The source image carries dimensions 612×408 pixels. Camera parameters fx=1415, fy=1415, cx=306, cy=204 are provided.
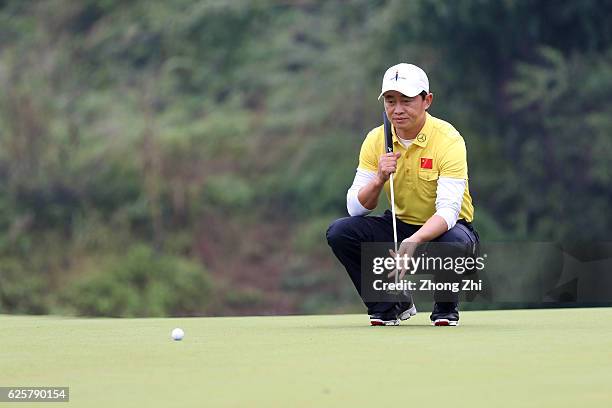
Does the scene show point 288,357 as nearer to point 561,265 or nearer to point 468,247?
point 468,247

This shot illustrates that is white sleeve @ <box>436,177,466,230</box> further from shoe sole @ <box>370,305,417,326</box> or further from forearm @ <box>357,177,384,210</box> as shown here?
shoe sole @ <box>370,305,417,326</box>

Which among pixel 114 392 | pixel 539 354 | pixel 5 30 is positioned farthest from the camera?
pixel 5 30

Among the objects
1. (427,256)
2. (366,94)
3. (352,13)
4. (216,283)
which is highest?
(352,13)

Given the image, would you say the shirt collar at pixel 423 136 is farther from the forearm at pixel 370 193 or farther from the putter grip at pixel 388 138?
the forearm at pixel 370 193

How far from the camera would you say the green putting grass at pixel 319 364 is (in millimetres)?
4117

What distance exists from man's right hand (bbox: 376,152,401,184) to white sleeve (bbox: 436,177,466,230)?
0.27 metres

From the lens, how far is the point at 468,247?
707cm

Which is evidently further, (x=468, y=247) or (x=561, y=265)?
(x=561, y=265)

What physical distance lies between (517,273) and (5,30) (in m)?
13.3

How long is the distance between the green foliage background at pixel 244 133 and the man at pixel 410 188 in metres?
13.7

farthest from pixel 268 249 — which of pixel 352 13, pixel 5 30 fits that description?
pixel 5 30

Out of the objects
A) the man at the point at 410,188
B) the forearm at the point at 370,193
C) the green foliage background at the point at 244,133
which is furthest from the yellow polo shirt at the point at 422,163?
the green foliage background at the point at 244,133

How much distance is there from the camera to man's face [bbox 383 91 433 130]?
696 cm

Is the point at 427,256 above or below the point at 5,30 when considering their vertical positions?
below
